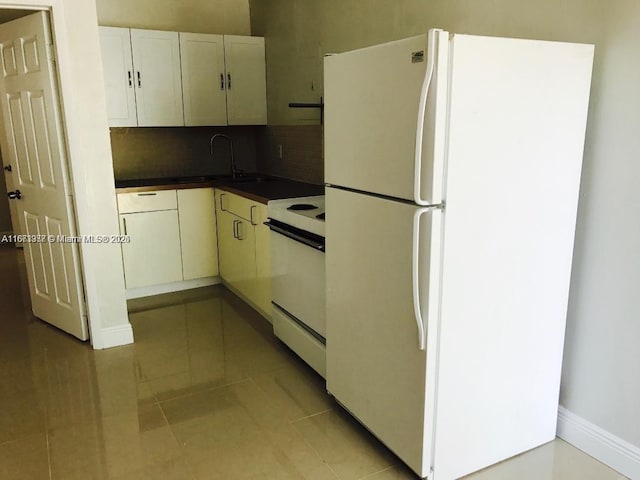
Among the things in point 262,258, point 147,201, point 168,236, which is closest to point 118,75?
point 147,201

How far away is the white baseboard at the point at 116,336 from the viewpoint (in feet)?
11.0

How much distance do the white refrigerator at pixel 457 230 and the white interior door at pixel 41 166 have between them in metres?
1.82

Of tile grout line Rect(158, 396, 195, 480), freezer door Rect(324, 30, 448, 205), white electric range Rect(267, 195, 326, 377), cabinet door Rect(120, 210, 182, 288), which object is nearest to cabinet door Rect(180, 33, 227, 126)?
cabinet door Rect(120, 210, 182, 288)

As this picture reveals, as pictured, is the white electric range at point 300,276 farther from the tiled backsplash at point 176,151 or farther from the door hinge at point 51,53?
the tiled backsplash at point 176,151

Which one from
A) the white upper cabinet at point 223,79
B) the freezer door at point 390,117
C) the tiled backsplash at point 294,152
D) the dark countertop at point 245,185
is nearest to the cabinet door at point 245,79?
the white upper cabinet at point 223,79

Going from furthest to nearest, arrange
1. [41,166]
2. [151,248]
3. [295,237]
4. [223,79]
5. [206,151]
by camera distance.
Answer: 1. [206,151]
2. [223,79]
3. [151,248]
4. [41,166]
5. [295,237]

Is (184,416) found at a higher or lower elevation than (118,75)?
lower

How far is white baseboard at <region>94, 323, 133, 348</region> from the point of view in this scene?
335 cm

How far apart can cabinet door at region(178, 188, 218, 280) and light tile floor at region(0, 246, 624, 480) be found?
2.60ft

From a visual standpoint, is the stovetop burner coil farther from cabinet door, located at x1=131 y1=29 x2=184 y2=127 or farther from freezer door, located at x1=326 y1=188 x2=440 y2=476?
cabinet door, located at x1=131 y1=29 x2=184 y2=127

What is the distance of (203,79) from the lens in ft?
14.6

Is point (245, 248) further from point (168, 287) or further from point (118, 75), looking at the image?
point (118, 75)

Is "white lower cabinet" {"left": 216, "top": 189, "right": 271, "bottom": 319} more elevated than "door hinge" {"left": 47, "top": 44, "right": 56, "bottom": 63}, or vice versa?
"door hinge" {"left": 47, "top": 44, "right": 56, "bottom": 63}

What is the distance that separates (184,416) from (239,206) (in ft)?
5.71
